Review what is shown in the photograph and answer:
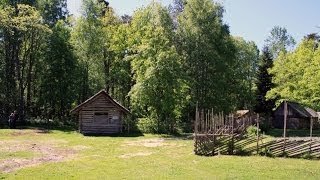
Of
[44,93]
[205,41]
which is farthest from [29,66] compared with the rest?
[205,41]

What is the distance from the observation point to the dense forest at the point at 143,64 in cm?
4919

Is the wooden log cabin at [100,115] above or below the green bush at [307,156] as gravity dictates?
above

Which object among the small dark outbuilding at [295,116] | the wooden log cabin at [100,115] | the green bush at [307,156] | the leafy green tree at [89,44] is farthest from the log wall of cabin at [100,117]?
the small dark outbuilding at [295,116]

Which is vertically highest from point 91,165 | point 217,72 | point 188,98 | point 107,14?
point 107,14

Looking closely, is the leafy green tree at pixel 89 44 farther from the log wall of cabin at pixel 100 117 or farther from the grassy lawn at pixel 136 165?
the grassy lawn at pixel 136 165

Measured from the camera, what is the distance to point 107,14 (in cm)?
6725

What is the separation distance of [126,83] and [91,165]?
151 feet

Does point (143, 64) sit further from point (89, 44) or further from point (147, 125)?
point (89, 44)

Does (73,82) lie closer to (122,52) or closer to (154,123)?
(122,52)

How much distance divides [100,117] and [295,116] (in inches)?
1326

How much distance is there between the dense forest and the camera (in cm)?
4919

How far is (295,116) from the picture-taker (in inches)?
2606

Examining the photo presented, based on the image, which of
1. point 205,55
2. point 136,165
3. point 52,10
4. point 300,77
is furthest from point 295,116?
point 136,165

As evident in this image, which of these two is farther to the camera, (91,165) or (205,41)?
(205,41)
